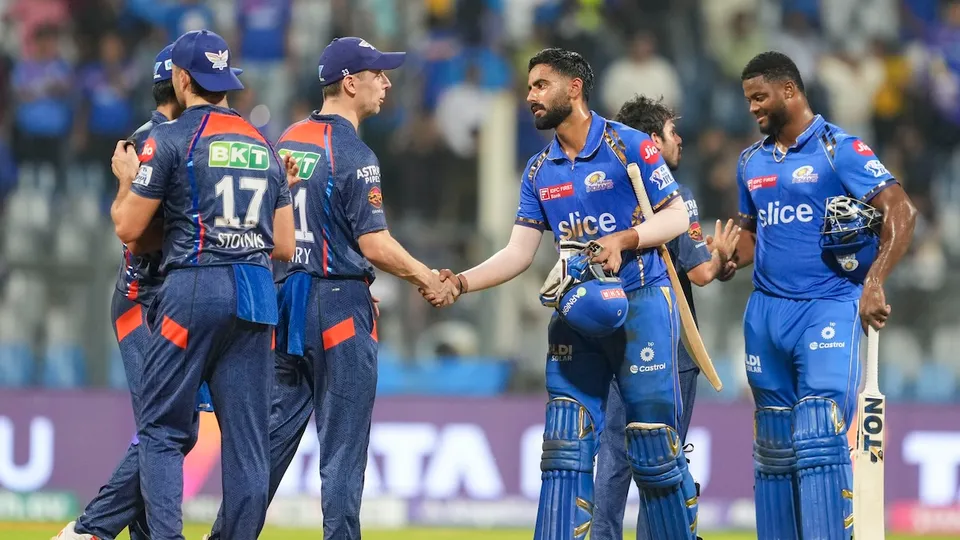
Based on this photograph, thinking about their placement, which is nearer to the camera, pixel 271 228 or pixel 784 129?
pixel 271 228

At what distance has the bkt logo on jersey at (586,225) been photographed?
24.6 ft

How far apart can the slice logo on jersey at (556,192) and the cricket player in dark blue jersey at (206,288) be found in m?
1.45

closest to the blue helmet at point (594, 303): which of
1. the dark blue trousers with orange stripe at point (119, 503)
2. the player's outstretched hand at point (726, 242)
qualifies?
the player's outstretched hand at point (726, 242)

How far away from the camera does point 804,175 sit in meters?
7.79

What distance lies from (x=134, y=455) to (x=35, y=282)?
5778 millimetres

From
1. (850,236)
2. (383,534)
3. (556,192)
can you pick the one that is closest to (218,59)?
(556,192)

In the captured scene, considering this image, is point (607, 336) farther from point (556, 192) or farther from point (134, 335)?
point (134, 335)

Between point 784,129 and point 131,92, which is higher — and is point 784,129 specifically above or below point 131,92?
below

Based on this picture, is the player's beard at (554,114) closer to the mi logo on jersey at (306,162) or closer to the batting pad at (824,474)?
the mi logo on jersey at (306,162)

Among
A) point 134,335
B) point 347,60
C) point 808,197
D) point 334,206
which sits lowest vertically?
point 134,335

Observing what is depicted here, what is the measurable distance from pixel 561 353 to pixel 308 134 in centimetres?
182

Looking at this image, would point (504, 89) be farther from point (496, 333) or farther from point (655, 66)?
point (496, 333)

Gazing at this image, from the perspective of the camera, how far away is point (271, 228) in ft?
23.6

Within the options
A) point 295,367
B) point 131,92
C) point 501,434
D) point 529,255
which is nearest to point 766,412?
point 529,255
